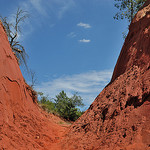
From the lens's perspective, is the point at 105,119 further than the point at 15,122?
Yes

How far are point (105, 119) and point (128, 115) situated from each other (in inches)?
40.7

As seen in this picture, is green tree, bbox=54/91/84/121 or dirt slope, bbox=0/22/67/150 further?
green tree, bbox=54/91/84/121

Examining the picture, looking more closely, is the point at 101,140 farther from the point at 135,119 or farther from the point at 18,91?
the point at 18,91

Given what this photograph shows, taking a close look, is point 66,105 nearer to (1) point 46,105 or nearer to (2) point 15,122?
(1) point 46,105

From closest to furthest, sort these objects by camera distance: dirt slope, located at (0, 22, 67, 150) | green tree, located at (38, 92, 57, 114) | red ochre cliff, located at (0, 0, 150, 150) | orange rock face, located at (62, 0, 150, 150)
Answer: orange rock face, located at (62, 0, 150, 150) → red ochre cliff, located at (0, 0, 150, 150) → dirt slope, located at (0, 22, 67, 150) → green tree, located at (38, 92, 57, 114)

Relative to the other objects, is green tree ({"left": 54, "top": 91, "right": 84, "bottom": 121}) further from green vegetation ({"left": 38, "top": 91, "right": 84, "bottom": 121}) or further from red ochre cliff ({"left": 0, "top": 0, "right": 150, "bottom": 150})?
red ochre cliff ({"left": 0, "top": 0, "right": 150, "bottom": 150})

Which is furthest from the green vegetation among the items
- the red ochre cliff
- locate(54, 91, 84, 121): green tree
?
the red ochre cliff

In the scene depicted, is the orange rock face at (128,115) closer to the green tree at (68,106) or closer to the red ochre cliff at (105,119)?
the red ochre cliff at (105,119)

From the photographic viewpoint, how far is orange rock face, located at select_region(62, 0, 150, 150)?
4285 mm

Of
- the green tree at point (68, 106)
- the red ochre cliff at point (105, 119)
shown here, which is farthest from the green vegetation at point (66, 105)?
the red ochre cliff at point (105, 119)

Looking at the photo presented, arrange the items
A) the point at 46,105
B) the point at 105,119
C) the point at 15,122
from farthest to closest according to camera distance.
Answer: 1. the point at 46,105
2. the point at 105,119
3. the point at 15,122

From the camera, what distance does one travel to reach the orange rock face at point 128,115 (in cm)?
429

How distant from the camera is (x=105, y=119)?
585cm

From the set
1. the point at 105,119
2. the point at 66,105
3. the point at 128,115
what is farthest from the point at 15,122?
the point at 66,105
